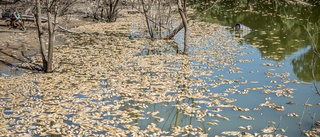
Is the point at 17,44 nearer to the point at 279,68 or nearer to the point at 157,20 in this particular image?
the point at 157,20

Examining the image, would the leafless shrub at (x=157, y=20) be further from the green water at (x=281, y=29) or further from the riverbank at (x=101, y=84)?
the green water at (x=281, y=29)

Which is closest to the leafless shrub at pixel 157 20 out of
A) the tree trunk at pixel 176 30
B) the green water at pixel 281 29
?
the tree trunk at pixel 176 30

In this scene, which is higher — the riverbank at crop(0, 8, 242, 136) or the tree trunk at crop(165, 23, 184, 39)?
the tree trunk at crop(165, 23, 184, 39)

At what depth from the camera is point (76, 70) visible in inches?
522

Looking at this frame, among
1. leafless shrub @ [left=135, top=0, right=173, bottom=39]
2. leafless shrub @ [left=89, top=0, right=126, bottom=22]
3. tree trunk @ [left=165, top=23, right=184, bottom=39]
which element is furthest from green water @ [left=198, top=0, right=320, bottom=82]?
leafless shrub @ [left=89, top=0, right=126, bottom=22]

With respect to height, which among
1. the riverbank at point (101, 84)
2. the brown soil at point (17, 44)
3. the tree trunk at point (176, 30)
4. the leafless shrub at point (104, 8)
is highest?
the leafless shrub at point (104, 8)

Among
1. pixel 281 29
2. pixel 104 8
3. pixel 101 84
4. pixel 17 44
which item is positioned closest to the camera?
pixel 101 84

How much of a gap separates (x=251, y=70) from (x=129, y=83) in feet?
13.8

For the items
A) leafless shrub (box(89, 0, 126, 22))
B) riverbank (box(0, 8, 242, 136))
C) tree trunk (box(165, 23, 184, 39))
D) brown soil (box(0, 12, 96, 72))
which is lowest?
riverbank (box(0, 8, 242, 136))

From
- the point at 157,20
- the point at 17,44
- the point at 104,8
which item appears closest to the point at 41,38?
the point at 17,44

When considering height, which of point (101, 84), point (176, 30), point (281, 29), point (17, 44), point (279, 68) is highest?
point (176, 30)

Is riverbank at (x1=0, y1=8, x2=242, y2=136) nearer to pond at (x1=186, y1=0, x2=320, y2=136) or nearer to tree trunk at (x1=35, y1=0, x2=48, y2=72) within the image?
tree trunk at (x1=35, y1=0, x2=48, y2=72)

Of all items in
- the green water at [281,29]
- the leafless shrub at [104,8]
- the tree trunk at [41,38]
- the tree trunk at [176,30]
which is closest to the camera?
the tree trunk at [41,38]

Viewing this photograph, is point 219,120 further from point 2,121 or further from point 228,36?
point 228,36
